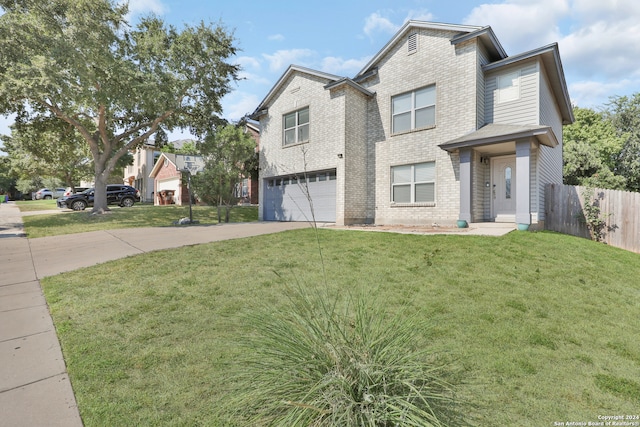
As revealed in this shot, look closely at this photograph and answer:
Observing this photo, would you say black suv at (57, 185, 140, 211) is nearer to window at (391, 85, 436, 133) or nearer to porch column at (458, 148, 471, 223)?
window at (391, 85, 436, 133)

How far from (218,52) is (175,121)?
5035mm

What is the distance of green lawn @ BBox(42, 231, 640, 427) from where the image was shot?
2.26 meters

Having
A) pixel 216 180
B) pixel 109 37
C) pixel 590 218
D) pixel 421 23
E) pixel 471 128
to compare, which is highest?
pixel 109 37

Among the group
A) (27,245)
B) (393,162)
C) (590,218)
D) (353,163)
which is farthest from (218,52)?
(590,218)

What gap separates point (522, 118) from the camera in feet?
33.4

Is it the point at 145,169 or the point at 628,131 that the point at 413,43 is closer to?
the point at 628,131

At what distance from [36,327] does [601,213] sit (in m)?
14.5

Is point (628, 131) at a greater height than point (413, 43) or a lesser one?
lesser

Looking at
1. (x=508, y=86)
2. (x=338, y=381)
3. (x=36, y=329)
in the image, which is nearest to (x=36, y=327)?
(x=36, y=329)

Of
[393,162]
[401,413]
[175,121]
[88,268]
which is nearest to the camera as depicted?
[401,413]

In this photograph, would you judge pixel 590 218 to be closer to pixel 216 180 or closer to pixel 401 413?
pixel 401 413

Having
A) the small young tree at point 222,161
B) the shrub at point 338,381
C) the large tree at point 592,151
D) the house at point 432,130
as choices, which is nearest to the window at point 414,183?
the house at point 432,130

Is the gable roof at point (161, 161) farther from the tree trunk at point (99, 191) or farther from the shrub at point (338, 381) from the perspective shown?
the shrub at point (338, 381)

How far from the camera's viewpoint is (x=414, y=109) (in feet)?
39.1
